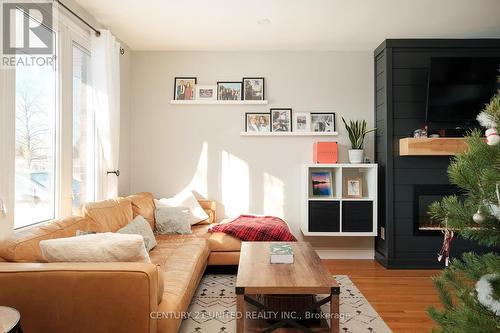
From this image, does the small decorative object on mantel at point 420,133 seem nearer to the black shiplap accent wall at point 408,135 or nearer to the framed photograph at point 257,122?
the black shiplap accent wall at point 408,135

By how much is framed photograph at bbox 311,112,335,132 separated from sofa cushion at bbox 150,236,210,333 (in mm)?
2042

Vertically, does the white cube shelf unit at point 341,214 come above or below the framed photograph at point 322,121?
below

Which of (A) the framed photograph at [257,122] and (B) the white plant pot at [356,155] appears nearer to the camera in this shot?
(B) the white plant pot at [356,155]

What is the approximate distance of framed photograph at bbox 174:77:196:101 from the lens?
469 cm

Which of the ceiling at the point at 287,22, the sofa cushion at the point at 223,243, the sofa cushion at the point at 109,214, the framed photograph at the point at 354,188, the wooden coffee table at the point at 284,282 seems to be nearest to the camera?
the wooden coffee table at the point at 284,282

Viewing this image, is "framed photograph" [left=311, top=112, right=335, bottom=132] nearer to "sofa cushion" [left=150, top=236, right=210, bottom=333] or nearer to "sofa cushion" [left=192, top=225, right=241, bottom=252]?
"sofa cushion" [left=192, top=225, right=241, bottom=252]

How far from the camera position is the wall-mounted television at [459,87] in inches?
156

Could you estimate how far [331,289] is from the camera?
216 centimetres

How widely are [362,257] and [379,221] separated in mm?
535

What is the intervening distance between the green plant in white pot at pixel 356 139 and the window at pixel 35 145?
310 cm

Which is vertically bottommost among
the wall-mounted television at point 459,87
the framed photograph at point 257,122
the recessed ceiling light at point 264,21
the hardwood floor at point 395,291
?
the hardwood floor at point 395,291

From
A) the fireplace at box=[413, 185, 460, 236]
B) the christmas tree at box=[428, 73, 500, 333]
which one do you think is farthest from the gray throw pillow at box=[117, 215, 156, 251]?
the fireplace at box=[413, 185, 460, 236]

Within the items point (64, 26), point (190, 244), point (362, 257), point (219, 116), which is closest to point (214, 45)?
point (219, 116)

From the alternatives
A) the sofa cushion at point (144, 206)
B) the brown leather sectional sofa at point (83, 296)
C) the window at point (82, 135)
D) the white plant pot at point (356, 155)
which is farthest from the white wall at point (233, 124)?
the brown leather sectional sofa at point (83, 296)
